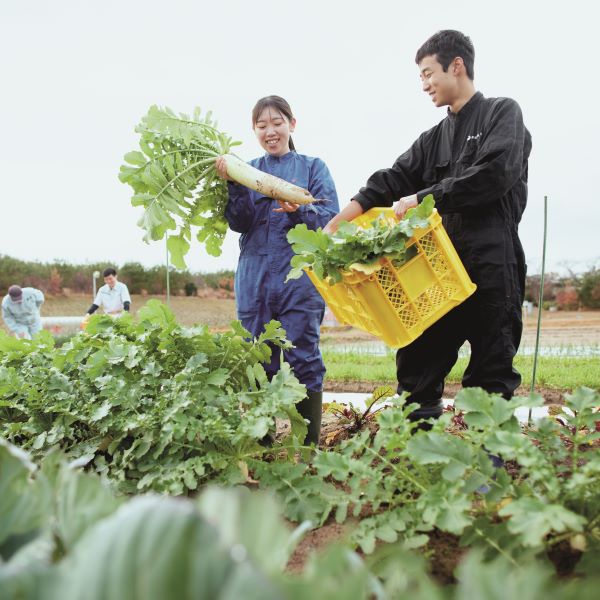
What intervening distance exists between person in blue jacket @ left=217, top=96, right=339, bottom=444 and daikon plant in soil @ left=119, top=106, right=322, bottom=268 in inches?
5.4

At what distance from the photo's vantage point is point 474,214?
8.51 ft

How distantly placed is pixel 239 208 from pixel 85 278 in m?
24.0

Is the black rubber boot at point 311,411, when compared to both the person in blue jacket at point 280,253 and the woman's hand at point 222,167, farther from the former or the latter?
the woman's hand at point 222,167

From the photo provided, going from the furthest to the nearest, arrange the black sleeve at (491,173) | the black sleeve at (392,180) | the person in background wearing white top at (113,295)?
the person in background wearing white top at (113,295)
the black sleeve at (392,180)
the black sleeve at (491,173)

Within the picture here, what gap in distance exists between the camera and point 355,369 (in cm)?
717

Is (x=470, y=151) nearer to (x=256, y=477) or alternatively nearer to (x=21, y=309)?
(x=256, y=477)

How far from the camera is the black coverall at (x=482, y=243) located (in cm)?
247

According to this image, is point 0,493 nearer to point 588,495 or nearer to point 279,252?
point 588,495

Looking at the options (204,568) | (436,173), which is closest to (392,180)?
(436,173)

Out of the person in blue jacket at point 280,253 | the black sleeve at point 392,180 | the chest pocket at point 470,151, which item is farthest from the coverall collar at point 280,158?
the chest pocket at point 470,151

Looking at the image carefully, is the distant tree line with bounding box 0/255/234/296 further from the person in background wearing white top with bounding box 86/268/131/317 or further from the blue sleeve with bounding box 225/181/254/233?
A: the blue sleeve with bounding box 225/181/254/233

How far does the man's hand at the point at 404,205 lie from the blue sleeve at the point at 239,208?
0.98 metres

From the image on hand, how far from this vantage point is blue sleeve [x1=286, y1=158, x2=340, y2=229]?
321 centimetres

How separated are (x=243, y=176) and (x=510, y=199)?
135cm
